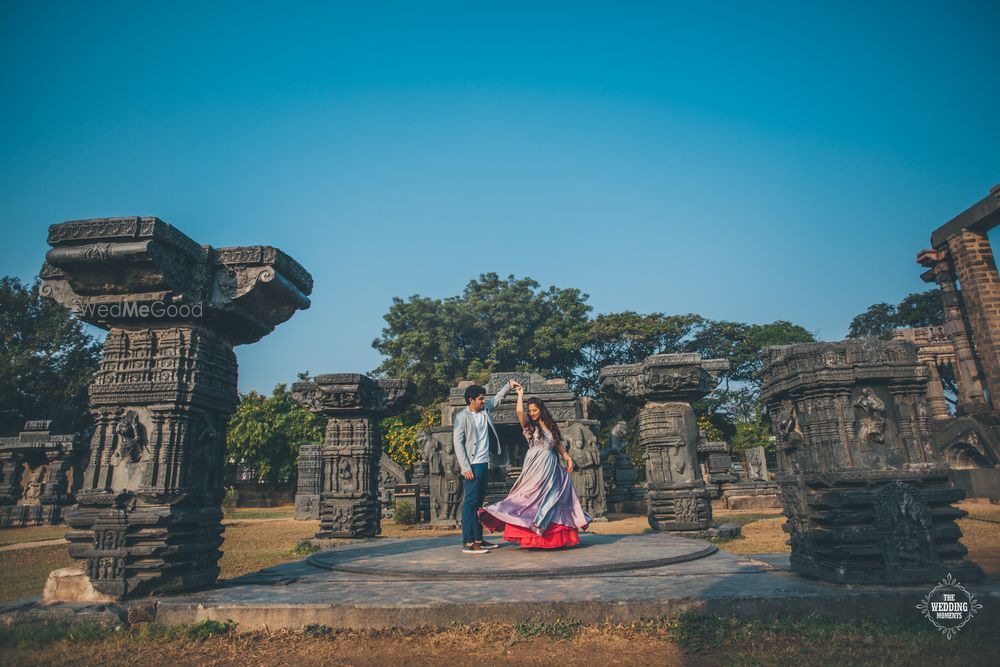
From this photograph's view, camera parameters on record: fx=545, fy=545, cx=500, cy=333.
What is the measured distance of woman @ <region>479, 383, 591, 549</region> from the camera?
5.74 m

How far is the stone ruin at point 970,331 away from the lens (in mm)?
18609

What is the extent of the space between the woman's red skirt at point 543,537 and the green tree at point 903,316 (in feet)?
126

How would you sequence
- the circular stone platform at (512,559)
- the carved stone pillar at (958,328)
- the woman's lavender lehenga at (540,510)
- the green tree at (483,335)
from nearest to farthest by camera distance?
the circular stone platform at (512,559) < the woman's lavender lehenga at (540,510) < the carved stone pillar at (958,328) < the green tree at (483,335)

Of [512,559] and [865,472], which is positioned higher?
[865,472]

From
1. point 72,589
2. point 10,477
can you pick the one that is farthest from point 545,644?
point 10,477

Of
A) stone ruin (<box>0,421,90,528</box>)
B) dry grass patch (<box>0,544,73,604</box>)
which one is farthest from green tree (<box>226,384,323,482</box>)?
dry grass patch (<box>0,544,73,604</box>)

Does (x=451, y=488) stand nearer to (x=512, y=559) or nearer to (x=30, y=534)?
(x=512, y=559)

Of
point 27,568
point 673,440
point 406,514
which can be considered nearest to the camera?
point 27,568

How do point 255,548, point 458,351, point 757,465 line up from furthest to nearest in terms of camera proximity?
point 458,351 → point 757,465 → point 255,548

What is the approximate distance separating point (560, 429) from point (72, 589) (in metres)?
11.5

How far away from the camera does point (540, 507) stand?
18.9ft

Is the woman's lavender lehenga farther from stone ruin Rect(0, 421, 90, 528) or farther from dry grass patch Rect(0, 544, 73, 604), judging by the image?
stone ruin Rect(0, 421, 90, 528)

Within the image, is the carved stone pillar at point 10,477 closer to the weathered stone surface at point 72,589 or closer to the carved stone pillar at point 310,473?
the carved stone pillar at point 310,473

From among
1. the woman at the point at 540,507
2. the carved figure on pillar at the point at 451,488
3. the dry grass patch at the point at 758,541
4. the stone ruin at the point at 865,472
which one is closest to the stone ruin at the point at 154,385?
the woman at the point at 540,507
